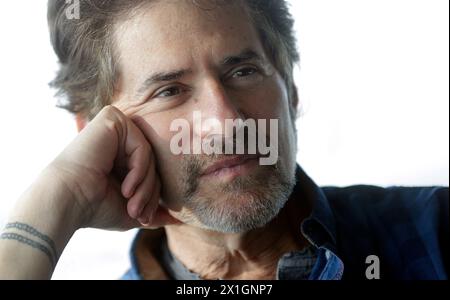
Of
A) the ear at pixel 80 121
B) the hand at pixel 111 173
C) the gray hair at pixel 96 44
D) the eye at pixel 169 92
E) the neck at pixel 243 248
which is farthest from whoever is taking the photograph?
the ear at pixel 80 121

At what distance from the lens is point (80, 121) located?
1.71 m

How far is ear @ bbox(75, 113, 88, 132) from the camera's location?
1.70m

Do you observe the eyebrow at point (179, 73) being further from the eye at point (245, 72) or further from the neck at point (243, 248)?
the neck at point (243, 248)

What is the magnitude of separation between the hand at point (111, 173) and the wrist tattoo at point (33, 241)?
15 centimetres

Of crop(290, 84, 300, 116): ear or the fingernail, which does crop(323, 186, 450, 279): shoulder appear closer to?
crop(290, 84, 300, 116): ear

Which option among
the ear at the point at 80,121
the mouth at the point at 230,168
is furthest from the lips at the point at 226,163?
the ear at the point at 80,121

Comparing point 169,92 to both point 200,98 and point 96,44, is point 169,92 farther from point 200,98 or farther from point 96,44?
point 96,44

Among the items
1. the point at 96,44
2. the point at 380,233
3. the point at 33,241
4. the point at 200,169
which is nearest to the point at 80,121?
the point at 96,44

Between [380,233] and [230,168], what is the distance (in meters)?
0.57

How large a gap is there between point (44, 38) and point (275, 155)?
874mm

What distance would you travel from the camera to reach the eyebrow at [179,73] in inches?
52.7

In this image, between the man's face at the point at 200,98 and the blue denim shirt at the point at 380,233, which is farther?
the blue denim shirt at the point at 380,233

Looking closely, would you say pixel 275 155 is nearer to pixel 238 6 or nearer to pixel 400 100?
pixel 238 6
